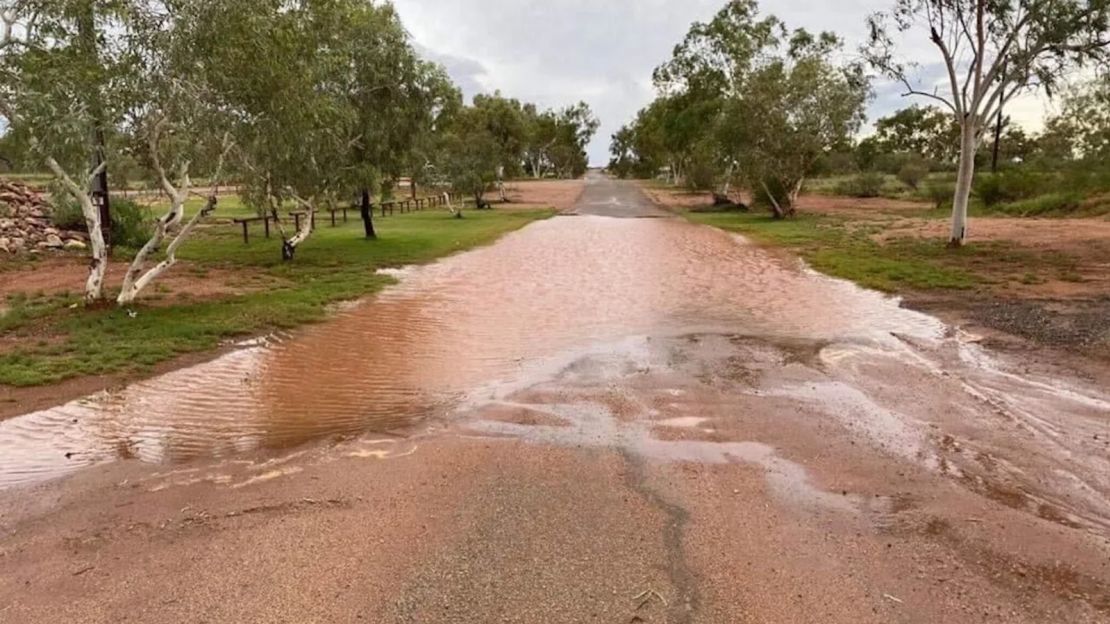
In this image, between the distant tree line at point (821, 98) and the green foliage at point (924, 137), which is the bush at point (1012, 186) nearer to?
the distant tree line at point (821, 98)

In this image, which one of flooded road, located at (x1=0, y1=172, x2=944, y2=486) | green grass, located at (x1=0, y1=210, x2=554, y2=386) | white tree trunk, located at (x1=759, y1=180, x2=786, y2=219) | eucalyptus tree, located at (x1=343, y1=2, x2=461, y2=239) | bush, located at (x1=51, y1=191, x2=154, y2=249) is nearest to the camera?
flooded road, located at (x1=0, y1=172, x2=944, y2=486)

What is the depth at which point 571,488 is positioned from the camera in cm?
525

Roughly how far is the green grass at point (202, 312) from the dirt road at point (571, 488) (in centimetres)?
101

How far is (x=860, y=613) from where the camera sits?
3715 mm

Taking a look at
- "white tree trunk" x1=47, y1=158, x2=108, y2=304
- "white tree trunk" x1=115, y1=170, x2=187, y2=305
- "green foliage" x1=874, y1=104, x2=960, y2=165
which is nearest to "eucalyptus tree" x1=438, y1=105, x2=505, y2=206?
"white tree trunk" x1=115, y1=170, x2=187, y2=305

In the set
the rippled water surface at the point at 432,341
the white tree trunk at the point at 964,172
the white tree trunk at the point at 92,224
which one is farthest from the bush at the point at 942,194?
the white tree trunk at the point at 92,224

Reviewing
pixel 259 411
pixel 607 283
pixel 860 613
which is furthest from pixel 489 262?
pixel 860 613

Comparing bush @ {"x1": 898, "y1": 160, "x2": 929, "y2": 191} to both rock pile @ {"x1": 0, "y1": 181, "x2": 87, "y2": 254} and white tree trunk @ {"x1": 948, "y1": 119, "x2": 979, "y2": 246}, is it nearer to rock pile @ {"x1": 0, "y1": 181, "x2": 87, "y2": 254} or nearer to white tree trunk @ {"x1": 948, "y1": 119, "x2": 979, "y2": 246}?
white tree trunk @ {"x1": 948, "y1": 119, "x2": 979, "y2": 246}

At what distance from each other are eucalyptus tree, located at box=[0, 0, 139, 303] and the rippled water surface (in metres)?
3.60

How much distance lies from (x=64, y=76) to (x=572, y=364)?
24.0 ft

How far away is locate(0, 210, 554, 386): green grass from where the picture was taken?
345 inches

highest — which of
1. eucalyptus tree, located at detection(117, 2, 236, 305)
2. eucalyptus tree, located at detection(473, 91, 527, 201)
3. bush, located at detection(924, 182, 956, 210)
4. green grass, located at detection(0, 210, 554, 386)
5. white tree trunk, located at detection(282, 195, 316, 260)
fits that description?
eucalyptus tree, located at detection(473, 91, 527, 201)

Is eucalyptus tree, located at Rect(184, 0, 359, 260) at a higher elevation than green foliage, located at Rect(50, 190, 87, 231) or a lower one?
higher

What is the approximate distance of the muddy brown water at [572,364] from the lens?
594cm
